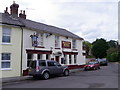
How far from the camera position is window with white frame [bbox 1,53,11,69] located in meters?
18.0

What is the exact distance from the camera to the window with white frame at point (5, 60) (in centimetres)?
1800

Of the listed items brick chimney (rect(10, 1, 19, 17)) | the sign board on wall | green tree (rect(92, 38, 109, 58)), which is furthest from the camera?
green tree (rect(92, 38, 109, 58))

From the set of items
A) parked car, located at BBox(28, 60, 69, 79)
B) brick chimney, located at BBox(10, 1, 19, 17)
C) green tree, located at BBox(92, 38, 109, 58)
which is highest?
brick chimney, located at BBox(10, 1, 19, 17)

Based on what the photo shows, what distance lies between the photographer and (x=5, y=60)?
18141 mm

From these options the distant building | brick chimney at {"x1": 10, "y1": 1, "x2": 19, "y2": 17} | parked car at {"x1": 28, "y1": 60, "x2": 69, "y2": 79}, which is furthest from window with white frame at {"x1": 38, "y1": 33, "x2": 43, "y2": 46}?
parked car at {"x1": 28, "y1": 60, "x2": 69, "y2": 79}

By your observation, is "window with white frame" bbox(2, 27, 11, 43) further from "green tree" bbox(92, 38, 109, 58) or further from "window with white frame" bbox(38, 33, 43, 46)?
"green tree" bbox(92, 38, 109, 58)

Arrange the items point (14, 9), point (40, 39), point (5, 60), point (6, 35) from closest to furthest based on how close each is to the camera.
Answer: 1. point (5, 60)
2. point (6, 35)
3. point (40, 39)
4. point (14, 9)

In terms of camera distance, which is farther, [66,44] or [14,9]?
[66,44]

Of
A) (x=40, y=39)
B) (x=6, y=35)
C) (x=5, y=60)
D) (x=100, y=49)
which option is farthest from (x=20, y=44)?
(x=100, y=49)

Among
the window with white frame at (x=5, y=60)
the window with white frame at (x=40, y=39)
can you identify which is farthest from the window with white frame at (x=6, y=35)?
the window with white frame at (x=40, y=39)

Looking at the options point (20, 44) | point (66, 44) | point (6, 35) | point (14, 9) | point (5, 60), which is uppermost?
point (14, 9)

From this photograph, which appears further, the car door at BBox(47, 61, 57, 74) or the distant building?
the distant building

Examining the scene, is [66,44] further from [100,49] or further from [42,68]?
[100,49]

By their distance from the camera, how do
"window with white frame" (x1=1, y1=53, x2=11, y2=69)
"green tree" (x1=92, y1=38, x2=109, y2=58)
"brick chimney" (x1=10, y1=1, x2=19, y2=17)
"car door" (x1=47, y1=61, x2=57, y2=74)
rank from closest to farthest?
"car door" (x1=47, y1=61, x2=57, y2=74), "window with white frame" (x1=1, y1=53, x2=11, y2=69), "brick chimney" (x1=10, y1=1, x2=19, y2=17), "green tree" (x1=92, y1=38, x2=109, y2=58)
